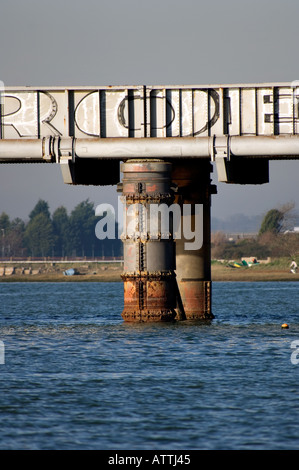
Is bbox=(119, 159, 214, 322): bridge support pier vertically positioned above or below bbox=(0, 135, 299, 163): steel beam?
below

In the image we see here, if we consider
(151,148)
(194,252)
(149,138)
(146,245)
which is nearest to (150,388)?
(146,245)

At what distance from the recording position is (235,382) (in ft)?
105

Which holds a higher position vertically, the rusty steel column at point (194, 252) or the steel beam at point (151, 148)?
the steel beam at point (151, 148)

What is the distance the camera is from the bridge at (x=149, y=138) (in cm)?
4275

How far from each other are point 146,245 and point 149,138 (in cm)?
437

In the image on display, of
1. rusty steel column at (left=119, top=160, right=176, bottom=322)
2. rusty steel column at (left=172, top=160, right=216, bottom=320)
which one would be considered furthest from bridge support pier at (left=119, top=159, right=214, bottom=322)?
rusty steel column at (left=172, top=160, right=216, bottom=320)

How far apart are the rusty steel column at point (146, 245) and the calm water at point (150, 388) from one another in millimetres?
982

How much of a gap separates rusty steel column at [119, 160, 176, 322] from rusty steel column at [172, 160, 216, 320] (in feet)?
14.3

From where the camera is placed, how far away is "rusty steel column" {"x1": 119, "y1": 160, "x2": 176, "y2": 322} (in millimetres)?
42844

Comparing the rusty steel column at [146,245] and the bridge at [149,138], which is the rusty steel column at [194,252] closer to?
the bridge at [149,138]

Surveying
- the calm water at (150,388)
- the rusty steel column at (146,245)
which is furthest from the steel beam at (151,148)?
the calm water at (150,388)

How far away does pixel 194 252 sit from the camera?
158 ft

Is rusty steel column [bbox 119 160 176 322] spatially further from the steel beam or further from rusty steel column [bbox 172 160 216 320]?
rusty steel column [bbox 172 160 216 320]

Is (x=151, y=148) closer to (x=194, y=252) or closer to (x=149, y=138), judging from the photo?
(x=149, y=138)
